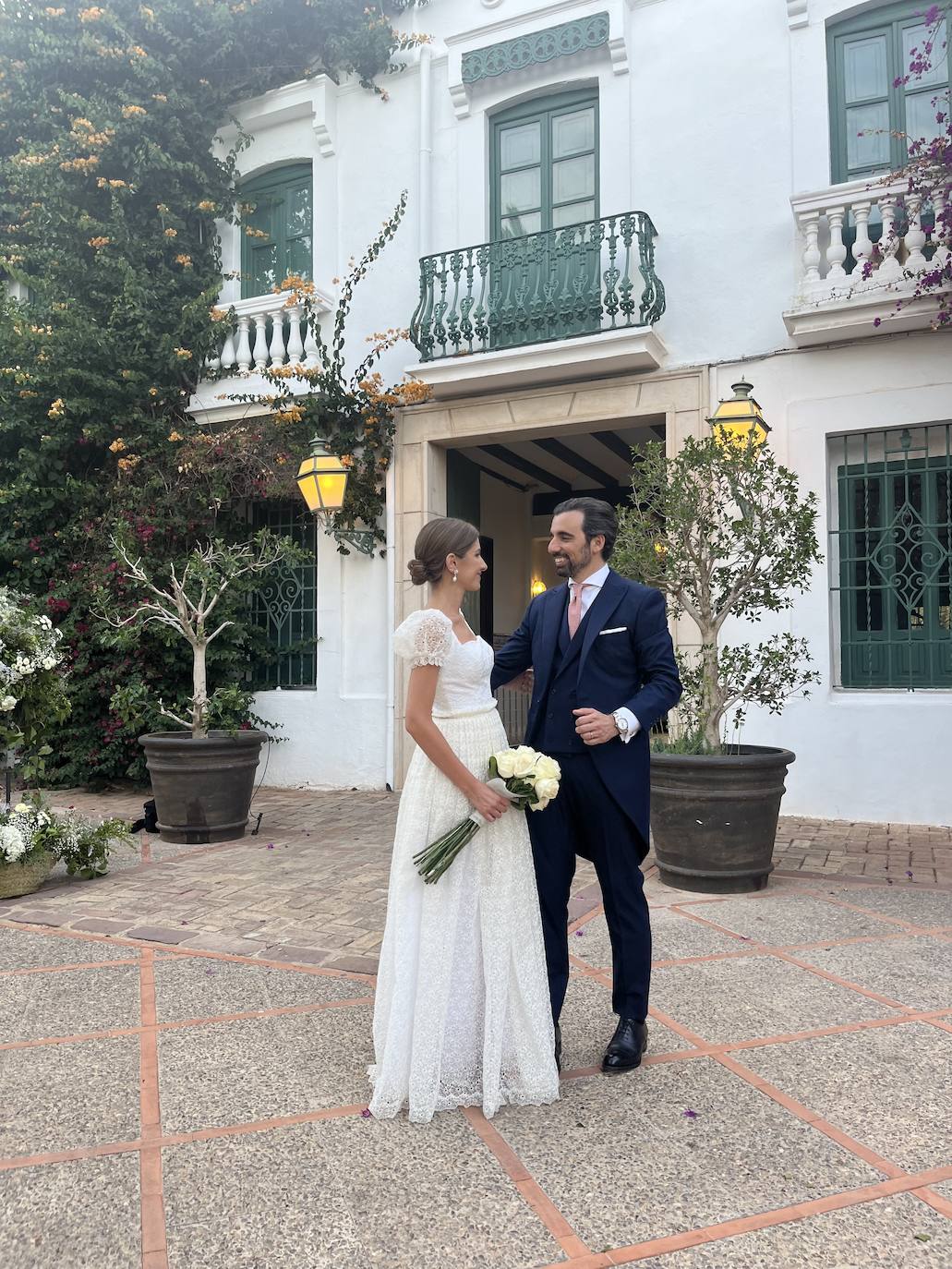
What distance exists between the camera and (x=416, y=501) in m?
9.26

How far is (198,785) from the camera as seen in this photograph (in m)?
6.81

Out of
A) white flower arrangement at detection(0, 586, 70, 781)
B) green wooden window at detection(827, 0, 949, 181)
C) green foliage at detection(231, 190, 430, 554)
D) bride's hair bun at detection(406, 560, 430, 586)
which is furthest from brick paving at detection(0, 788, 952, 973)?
green wooden window at detection(827, 0, 949, 181)

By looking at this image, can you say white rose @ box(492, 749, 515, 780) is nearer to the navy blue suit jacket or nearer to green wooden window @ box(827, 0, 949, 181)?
the navy blue suit jacket

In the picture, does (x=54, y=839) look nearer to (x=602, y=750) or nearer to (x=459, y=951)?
(x=459, y=951)

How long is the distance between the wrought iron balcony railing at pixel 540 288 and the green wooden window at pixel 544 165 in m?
0.43

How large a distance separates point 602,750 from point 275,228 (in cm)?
921

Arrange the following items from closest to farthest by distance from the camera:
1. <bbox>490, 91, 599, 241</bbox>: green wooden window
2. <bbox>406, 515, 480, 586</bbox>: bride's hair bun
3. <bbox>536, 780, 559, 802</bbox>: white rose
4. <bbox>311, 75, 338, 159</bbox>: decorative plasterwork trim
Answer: <bbox>536, 780, 559, 802</bbox>: white rose < <bbox>406, 515, 480, 586</bbox>: bride's hair bun < <bbox>490, 91, 599, 241</bbox>: green wooden window < <bbox>311, 75, 338, 159</bbox>: decorative plasterwork trim

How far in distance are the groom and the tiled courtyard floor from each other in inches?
13.5

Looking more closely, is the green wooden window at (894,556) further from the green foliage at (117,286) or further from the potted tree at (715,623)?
the green foliage at (117,286)

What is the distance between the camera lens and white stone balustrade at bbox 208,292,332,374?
9.45 meters

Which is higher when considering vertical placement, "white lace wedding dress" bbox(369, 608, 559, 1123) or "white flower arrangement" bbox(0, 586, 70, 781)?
"white flower arrangement" bbox(0, 586, 70, 781)

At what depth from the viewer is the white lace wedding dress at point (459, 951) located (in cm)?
259

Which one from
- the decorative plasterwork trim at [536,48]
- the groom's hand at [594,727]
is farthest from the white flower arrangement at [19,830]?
the decorative plasterwork trim at [536,48]

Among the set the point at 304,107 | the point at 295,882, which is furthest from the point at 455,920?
the point at 304,107
